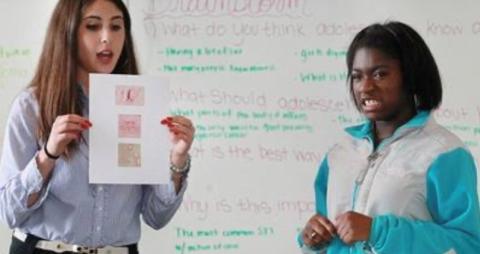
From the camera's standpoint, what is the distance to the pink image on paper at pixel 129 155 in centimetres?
138

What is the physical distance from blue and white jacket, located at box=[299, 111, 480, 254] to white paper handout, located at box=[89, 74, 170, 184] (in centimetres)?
40

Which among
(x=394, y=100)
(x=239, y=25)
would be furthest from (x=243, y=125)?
(x=394, y=100)

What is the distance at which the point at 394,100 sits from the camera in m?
1.30

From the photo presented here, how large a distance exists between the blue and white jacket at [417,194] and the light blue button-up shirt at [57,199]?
450mm

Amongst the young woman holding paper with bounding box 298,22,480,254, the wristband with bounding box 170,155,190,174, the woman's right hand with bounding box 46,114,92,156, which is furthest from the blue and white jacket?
the woman's right hand with bounding box 46,114,92,156

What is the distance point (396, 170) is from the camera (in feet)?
4.15

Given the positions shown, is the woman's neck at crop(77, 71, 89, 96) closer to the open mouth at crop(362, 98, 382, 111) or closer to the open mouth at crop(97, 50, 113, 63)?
the open mouth at crop(97, 50, 113, 63)

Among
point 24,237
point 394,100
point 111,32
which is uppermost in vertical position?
point 111,32

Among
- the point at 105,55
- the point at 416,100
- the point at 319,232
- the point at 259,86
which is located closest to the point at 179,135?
the point at 105,55

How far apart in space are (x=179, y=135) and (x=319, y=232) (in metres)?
0.37

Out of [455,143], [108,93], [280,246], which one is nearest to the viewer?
[455,143]

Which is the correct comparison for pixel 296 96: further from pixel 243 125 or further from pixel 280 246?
pixel 280 246

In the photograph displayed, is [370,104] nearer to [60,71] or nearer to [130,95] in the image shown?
[130,95]

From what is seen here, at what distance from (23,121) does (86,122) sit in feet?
0.42
